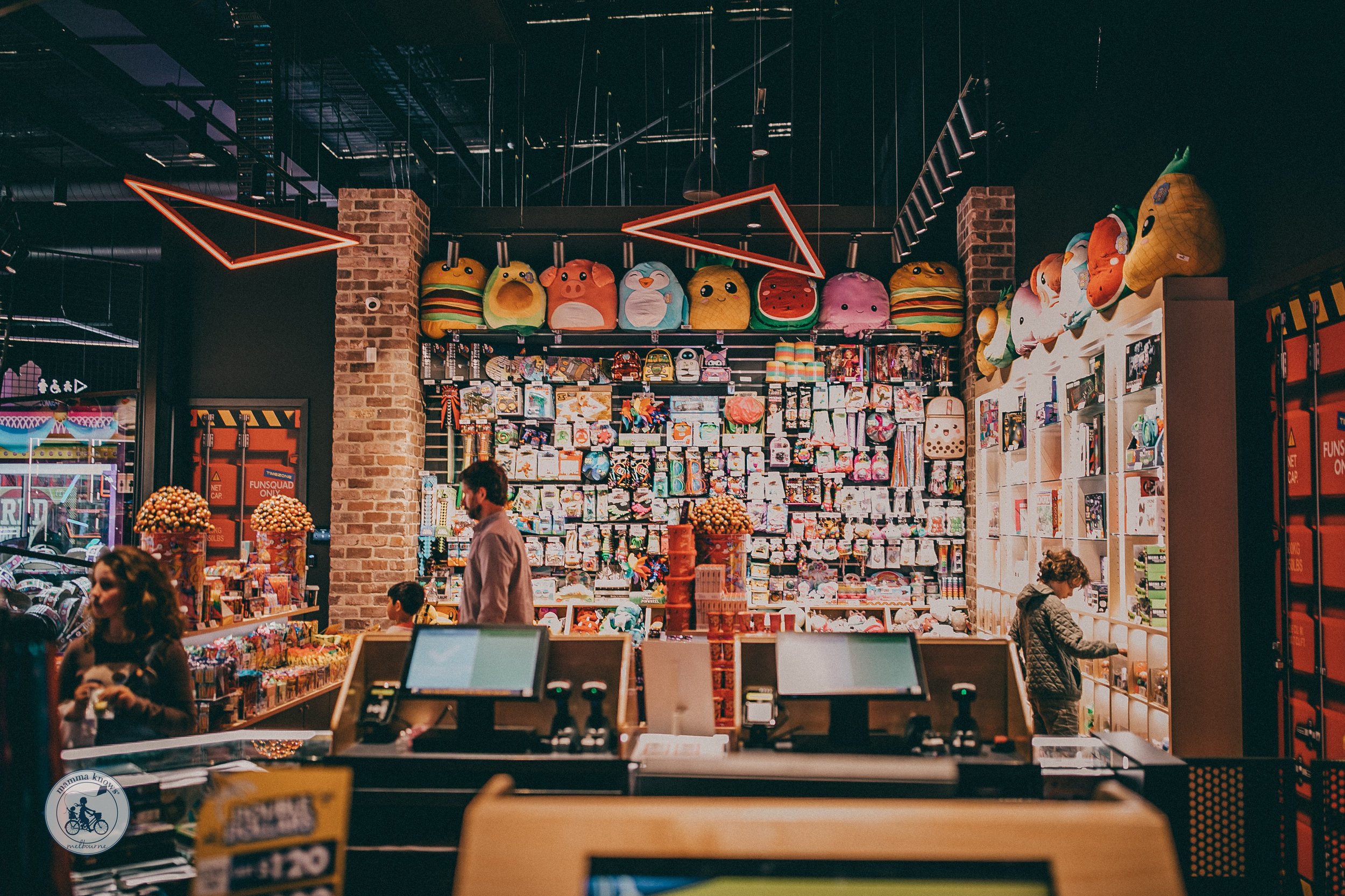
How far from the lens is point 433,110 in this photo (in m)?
7.68

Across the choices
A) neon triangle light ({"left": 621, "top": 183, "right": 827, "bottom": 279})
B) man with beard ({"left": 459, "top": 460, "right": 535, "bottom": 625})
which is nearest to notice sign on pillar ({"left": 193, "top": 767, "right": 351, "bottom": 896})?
man with beard ({"left": 459, "top": 460, "right": 535, "bottom": 625})

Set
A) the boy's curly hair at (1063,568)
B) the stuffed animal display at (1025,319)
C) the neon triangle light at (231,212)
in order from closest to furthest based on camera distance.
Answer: the boy's curly hair at (1063,568) < the neon triangle light at (231,212) < the stuffed animal display at (1025,319)

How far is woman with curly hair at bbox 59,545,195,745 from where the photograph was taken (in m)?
2.80

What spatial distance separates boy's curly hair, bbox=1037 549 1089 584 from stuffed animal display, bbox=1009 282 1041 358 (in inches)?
65.8

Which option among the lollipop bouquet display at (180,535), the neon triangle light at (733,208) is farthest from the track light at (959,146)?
the lollipop bouquet display at (180,535)

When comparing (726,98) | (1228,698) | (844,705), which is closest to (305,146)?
(726,98)

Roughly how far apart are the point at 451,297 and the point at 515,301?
0.54 metres

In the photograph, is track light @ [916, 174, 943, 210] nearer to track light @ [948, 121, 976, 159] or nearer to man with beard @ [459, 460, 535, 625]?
track light @ [948, 121, 976, 159]

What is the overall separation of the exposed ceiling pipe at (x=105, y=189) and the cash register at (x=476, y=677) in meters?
9.02

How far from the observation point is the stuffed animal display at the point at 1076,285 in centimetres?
473

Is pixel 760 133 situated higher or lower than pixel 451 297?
higher

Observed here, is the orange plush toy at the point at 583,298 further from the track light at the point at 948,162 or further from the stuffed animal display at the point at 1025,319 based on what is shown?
the stuffed animal display at the point at 1025,319

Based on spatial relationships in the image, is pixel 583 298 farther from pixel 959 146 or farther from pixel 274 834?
pixel 274 834

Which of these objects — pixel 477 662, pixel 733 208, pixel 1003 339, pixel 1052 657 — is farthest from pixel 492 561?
pixel 1003 339
